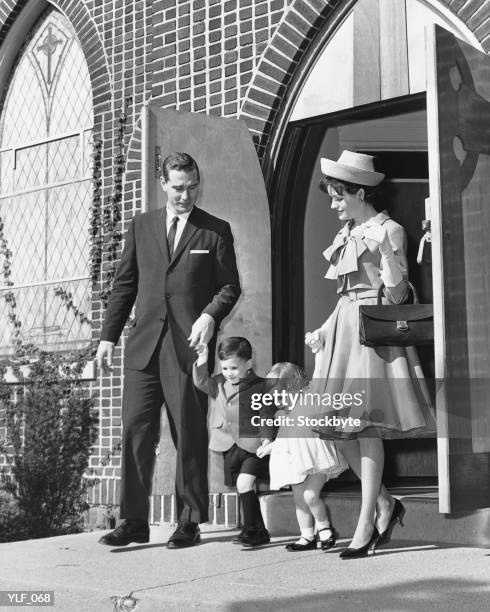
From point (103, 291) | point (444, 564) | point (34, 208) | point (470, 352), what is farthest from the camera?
point (34, 208)

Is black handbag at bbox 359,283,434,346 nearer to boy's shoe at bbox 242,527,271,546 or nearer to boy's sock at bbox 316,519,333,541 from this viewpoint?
boy's sock at bbox 316,519,333,541

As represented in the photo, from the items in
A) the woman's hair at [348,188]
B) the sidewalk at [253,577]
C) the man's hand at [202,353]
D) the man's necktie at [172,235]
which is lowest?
the sidewalk at [253,577]

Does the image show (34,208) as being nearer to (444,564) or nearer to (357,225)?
(357,225)

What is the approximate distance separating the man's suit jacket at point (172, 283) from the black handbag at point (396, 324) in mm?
1024

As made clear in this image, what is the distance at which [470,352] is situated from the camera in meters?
5.07

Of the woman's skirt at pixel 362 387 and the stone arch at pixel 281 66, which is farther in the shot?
the stone arch at pixel 281 66

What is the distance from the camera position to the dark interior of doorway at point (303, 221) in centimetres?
668

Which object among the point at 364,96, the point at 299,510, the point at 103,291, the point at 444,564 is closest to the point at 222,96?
the point at 364,96

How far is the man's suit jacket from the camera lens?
19.0 feet

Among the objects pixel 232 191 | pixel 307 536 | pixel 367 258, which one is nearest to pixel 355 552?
pixel 307 536

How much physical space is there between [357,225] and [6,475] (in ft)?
14.3

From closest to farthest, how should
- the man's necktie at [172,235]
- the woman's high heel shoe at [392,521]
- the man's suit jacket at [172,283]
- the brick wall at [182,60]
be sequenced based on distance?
1. the woman's high heel shoe at [392,521]
2. the man's suit jacket at [172,283]
3. the man's necktie at [172,235]
4. the brick wall at [182,60]

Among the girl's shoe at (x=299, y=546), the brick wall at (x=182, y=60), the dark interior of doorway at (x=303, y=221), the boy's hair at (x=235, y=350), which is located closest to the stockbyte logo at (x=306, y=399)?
the boy's hair at (x=235, y=350)

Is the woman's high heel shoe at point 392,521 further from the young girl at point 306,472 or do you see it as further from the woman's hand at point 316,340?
the woman's hand at point 316,340
